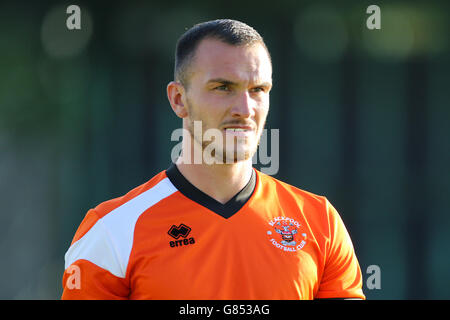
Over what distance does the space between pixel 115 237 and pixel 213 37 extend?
85cm

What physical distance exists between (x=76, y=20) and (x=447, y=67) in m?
2.68

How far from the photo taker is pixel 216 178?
223 cm

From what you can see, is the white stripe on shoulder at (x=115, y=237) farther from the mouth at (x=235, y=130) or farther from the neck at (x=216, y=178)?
the mouth at (x=235, y=130)

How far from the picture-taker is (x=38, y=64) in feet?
13.5

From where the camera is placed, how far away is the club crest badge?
2129mm

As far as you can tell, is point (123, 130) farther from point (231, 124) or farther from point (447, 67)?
point (447, 67)

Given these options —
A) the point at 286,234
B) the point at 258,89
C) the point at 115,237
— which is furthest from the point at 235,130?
the point at 115,237

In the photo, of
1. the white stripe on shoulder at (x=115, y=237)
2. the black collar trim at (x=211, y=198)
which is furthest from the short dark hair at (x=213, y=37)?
the white stripe on shoulder at (x=115, y=237)

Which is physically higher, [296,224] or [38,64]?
[38,64]

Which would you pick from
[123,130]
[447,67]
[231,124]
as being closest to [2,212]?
[123,130]

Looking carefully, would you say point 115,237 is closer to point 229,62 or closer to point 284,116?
point 229,62

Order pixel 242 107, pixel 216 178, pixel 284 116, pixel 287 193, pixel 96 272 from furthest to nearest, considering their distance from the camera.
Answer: pixel 284 116 → pixel 287 193 → pixel 216 178 → pixel 242 107 → pixel 96 272

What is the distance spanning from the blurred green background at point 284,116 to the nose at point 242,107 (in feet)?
6.31

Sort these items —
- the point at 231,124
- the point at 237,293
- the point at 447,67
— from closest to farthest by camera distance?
1. the point at 237,293
2. the point at 231,124
3. the point at 447,67
